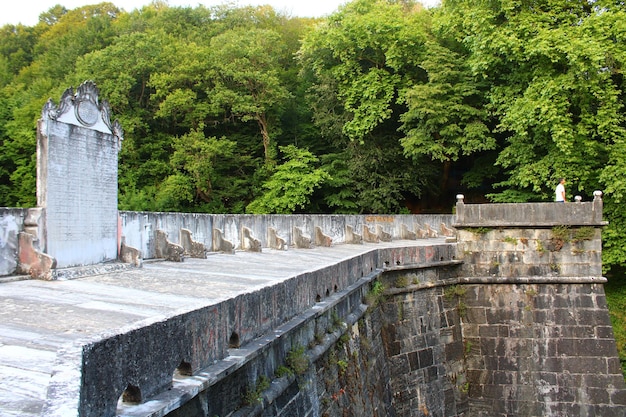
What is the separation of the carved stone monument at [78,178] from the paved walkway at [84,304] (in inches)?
17.1

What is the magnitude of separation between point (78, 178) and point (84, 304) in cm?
230

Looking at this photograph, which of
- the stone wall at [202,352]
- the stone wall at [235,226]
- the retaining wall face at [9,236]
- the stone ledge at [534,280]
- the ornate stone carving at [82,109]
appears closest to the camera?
the stone wall at [202,352]

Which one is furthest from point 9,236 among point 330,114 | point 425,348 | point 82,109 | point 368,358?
point 330,114

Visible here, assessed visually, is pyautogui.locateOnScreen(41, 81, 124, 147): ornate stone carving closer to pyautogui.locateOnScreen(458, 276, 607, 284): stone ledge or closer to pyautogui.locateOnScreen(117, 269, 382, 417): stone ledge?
pyautogui.locateOnScreen(117, 269, 382, 417): stone ledge

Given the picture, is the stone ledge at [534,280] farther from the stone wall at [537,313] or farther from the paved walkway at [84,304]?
the paved walkway at [84,304]

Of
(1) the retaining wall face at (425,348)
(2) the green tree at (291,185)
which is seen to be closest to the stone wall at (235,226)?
(1) the retaining wall face at (425,348)

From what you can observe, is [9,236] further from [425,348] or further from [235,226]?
[425,348]

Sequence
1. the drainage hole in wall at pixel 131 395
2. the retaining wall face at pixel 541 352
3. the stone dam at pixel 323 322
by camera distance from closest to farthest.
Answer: the drainage hole in wall at pixel 131 395 → the stone dam at pixel 323 322 → the retaining wall face at pixel 541 352

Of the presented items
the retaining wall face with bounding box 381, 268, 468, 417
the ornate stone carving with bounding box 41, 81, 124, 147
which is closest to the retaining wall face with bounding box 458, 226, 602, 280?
the retaining wall face with bounding box 381, 268, 468, 417

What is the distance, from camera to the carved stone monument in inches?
230

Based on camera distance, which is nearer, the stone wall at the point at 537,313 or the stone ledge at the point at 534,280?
the stone wall at the point at 537,313

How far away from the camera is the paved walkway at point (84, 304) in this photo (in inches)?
105

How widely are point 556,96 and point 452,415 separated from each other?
9.39 metres

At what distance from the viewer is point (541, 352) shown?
11.5 meters
